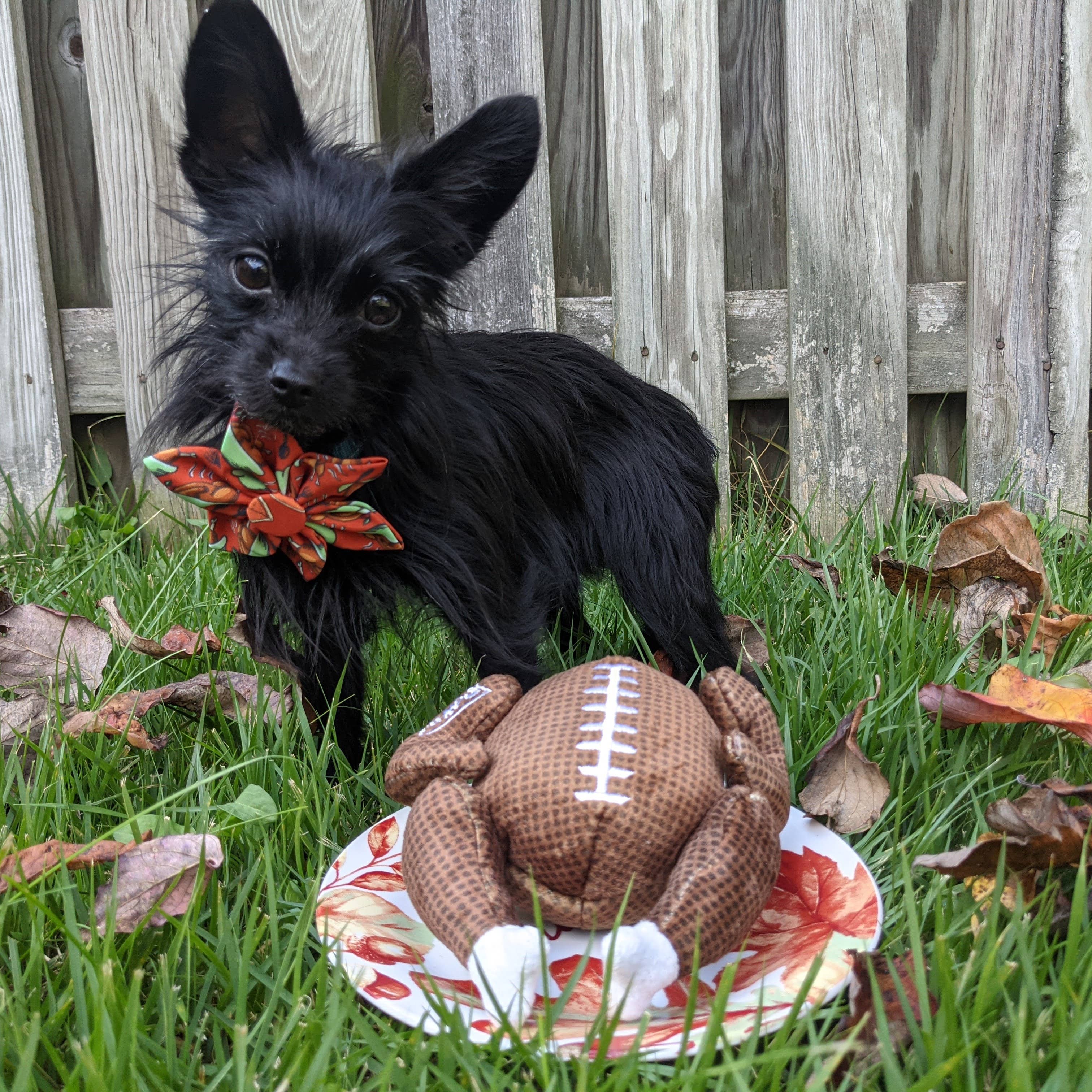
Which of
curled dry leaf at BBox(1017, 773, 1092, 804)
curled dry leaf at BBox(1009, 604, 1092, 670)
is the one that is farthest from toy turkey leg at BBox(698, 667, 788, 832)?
curled dry leaf at BBox(1009, 604, 1092, 670)

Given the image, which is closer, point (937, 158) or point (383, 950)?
point (383, 950)

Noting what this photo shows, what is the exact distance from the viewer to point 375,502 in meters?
1.62

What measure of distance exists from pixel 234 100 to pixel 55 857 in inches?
47.4

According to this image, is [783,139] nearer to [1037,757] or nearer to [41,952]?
[1037,757]

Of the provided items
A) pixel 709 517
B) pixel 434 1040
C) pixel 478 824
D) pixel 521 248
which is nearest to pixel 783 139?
pixel 521 248

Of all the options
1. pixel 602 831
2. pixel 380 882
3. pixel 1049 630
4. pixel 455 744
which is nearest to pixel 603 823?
pixel 602 831

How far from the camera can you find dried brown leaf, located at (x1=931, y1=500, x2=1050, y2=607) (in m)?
2.16

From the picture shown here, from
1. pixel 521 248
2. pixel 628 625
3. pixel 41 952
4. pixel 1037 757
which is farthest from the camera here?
pixel 521 248

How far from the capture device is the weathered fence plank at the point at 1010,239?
9.17 feet

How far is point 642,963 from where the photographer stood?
99cm

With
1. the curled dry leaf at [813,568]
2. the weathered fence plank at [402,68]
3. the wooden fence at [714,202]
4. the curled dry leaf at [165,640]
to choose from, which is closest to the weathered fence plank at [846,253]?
the wooden fence at [714,202]

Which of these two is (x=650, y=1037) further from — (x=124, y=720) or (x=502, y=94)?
(x=502, y=94)

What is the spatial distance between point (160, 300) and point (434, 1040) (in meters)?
2.53

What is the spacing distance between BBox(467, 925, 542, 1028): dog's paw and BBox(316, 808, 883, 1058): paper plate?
0.08ft
